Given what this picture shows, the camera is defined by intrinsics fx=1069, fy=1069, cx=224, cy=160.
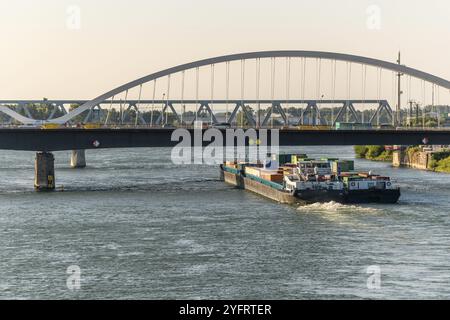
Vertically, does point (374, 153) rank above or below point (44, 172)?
below

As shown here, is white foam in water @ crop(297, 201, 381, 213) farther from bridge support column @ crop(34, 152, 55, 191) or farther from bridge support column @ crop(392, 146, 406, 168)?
bridge support column @ crop(392, 146, 406, 168)

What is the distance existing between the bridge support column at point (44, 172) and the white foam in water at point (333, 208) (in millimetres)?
28656

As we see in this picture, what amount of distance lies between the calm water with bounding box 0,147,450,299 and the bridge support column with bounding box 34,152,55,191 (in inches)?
265

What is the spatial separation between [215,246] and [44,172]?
146 ft

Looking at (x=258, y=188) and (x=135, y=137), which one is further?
(x=135, y=137)

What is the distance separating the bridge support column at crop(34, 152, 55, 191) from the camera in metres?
98.4

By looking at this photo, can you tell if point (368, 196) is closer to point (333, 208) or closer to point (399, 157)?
point (333, 208)

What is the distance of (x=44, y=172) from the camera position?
324 ft

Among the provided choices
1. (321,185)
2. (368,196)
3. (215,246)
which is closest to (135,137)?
(321,185)

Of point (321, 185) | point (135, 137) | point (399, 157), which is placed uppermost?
point (135, 137)

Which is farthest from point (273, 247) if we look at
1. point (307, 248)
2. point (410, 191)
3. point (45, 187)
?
point (45, 187)

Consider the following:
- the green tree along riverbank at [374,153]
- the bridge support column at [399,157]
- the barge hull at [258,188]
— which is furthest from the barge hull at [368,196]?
the green tree along riverbank at [374,153]

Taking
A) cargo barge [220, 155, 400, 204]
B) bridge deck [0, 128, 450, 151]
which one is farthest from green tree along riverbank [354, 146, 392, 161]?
cargo barge [220, 155, 400, 204]
